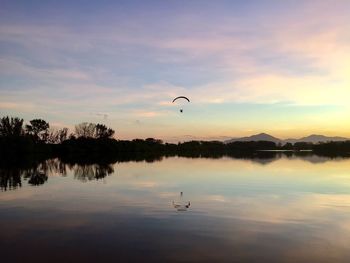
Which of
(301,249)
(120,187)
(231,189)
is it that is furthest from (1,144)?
(301,249)

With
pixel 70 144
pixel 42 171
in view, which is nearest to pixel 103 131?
pixel 70 144

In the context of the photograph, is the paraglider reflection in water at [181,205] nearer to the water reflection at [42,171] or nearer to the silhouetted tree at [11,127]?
the water reflection at [42,171]

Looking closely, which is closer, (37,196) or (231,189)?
(37,196)

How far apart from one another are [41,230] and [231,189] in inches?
552

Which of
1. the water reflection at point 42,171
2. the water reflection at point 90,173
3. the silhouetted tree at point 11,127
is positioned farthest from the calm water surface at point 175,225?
the silhouetted tree at point 11,127

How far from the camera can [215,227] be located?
1379 centimetres

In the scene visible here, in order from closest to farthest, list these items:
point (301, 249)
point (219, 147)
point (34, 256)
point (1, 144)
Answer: point (34, 256), point (301, 249), point (1, 144), point (219, 147)

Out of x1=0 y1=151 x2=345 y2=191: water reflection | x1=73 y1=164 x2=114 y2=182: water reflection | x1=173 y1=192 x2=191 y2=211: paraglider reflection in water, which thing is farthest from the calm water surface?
x1=73 y1=164 x2=114 y2=182: water reflection

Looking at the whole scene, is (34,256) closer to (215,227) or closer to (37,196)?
(215,227)

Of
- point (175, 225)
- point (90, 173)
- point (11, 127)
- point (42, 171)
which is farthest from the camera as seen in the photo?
point (11, 127)

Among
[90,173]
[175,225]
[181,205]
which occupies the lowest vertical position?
[175,225]

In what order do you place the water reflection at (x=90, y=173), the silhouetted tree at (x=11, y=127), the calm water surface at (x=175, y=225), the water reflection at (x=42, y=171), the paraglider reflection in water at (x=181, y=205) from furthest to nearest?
1. the silhouetted tree at (x=11, y=127)
2. the water reflection at (x=90, y=173)
3. the water reflection at (x=42, y=171)
4. the paraglider reflection in water at (x=181, y=205)
5. the calm water surface at (x=175, y=225)

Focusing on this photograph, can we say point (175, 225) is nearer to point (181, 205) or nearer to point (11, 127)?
point (181, 205)

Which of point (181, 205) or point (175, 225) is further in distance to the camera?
point (181, 205)
